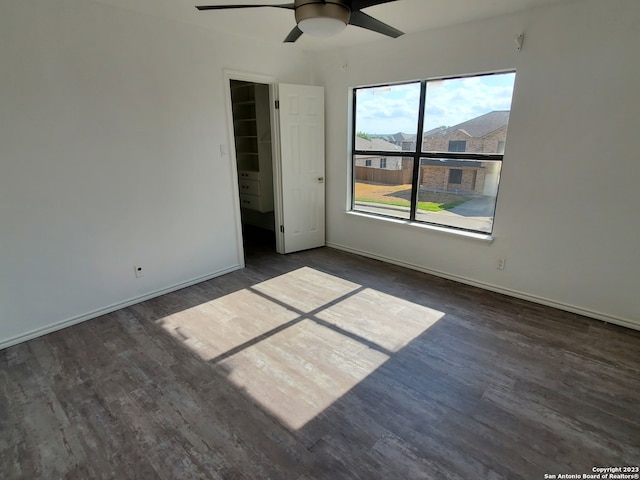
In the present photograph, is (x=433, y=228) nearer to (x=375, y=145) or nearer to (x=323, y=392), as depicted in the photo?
(x=375, y=145)

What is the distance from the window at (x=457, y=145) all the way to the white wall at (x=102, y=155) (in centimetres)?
228

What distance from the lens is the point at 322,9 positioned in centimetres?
172

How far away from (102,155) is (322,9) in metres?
2.14

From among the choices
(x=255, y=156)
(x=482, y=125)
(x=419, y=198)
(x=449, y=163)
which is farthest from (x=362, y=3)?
(x=255, y=156)

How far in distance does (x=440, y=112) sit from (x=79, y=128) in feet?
10.8

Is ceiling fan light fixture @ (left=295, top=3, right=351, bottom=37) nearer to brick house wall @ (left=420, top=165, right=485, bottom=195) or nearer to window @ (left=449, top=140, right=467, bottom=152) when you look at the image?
window @ (left=449, top=140, right=467, bottom=152)

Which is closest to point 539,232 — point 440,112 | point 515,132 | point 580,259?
point 580,259

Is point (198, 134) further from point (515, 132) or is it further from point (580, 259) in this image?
point (580, 259)

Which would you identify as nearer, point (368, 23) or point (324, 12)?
point (324, 12)

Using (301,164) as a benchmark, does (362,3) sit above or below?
above

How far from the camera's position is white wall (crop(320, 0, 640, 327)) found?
8.09 feet

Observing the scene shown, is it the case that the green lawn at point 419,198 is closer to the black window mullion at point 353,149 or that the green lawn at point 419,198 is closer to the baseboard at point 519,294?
the black window mullion at point 353,149

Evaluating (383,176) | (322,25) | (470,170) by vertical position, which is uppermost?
(322,25)

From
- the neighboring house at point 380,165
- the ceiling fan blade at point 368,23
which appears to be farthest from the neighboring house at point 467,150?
the ceiling fan blade at point 368,23
